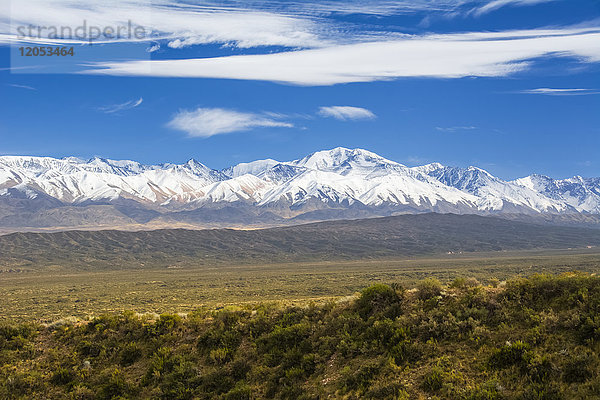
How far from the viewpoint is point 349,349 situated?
54.0 feet

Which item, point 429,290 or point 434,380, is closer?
point 434,380

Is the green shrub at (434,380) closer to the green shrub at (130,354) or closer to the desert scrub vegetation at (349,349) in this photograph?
the desert scrub vegetation at (349,349)

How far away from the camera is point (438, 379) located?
13617mm

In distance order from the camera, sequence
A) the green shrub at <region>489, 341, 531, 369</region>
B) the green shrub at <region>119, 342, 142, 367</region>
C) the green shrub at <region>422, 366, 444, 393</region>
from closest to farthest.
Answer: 1. the green shrub at <region>422, 366, 444, 393</region>
2. the green shrub at <region>489, 341, 531, 369</region>
3. the green shrub at <region>119, 342, 142, 367</region>

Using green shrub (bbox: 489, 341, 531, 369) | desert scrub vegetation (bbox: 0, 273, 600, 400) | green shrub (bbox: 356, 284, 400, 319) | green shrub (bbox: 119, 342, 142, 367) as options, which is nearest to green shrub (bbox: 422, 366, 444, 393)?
desert scrub vegetation (bbox: 0, 273, 600, 400)

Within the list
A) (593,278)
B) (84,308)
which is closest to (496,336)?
(593,278)

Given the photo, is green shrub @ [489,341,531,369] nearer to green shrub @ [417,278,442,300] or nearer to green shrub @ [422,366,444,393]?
green shrub @ [422,366,444,393]

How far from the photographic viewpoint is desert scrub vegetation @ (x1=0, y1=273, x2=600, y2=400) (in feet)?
44.4

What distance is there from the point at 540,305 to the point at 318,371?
27.5ft

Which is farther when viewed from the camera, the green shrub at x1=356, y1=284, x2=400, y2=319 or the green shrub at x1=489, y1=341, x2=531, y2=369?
the green shrub at x1=356, y1=284, x2=400, y2=319

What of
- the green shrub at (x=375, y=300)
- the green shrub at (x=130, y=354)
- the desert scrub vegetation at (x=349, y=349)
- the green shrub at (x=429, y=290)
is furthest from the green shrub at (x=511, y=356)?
the green shrub at (x=130, y=354)

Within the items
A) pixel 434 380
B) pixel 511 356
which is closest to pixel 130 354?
pixel 434 380

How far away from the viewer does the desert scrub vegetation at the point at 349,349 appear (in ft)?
44.4

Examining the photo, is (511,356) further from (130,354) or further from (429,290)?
(130,354)
